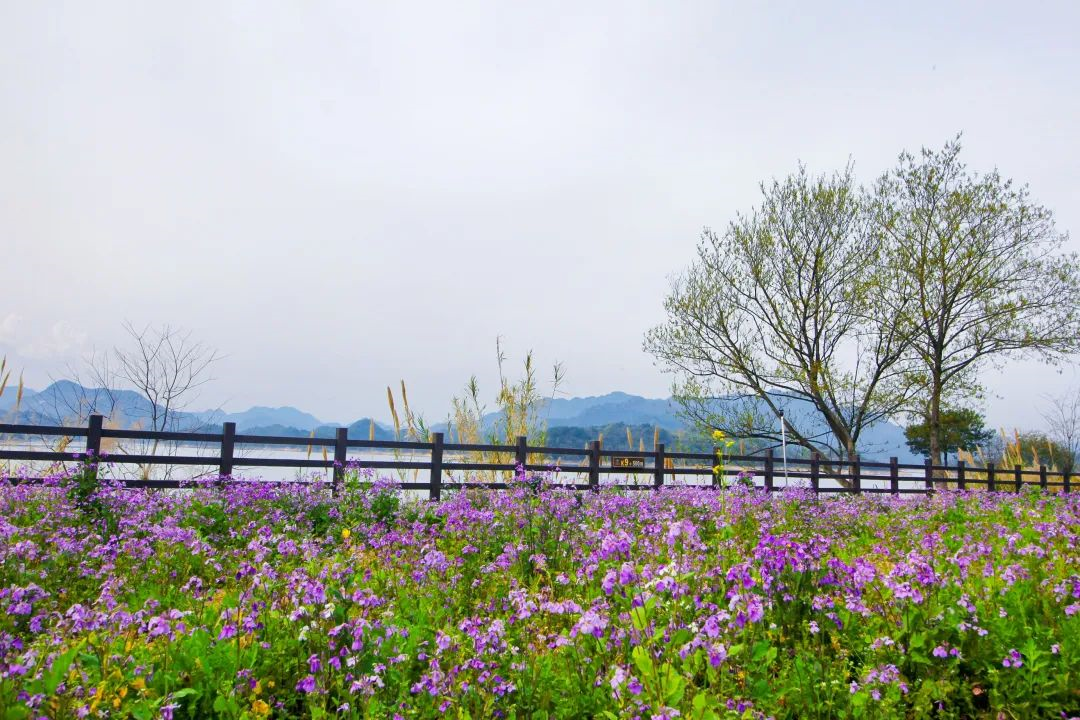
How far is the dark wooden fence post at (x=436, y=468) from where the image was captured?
1293cm

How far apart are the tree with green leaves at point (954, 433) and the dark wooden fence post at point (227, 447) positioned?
22615 millimetres

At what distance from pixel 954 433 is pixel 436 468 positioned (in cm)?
3009

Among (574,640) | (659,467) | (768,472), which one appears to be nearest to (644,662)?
(574,640)

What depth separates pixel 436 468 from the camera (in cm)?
1308

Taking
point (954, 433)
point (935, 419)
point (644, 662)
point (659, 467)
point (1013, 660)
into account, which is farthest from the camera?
point (954, 433)

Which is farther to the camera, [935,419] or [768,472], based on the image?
[935,419]

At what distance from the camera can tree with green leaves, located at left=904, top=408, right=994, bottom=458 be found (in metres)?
24.3

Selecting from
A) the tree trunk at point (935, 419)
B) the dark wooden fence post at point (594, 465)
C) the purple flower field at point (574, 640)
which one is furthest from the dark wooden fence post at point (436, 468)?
the tree trunk at point (935, 419)

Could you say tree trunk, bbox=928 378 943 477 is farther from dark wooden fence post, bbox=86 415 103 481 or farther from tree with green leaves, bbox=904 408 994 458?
dark wooden fence post, bbox=86 415 103 481

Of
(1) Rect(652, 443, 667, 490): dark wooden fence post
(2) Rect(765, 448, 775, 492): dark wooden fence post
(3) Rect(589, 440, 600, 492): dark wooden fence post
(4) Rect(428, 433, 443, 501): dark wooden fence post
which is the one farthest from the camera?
(2) Rect(765, 448, 775, 492): dark wooden fence post

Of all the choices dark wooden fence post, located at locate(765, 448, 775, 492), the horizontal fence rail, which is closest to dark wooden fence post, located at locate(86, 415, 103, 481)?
the horizontal fence rail

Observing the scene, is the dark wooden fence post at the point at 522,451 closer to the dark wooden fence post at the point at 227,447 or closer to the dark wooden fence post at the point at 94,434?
→ the dark wooden fence post at the point at 227,447

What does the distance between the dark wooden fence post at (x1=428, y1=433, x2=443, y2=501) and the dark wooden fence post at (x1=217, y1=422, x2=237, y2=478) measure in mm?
3490

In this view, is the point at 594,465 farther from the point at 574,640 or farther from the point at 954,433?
the point at 954,433
